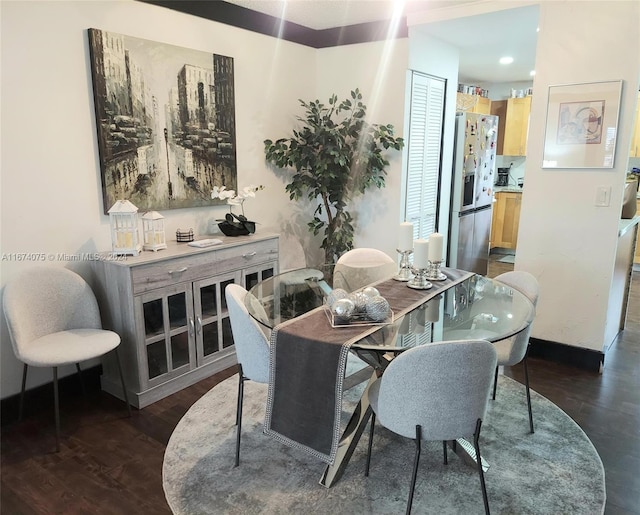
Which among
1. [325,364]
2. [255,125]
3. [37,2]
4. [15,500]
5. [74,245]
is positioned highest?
[37,2]

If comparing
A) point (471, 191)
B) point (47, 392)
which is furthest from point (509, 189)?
point (47, 392)

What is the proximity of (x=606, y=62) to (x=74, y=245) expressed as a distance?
344 centimetres

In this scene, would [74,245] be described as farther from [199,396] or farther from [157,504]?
[157,504]

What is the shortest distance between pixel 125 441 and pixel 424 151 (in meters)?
3.37

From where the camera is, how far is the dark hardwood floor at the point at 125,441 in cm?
203

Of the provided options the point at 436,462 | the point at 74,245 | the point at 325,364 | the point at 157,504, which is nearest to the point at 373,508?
the point at 436,462

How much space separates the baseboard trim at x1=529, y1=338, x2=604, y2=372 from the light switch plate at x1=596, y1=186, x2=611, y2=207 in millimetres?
1008

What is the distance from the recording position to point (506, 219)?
21.8 ft

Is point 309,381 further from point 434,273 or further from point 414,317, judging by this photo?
point 434,273

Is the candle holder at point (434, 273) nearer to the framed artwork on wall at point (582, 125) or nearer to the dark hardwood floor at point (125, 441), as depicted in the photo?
→ the dark hardwood floor at point (125, 441)

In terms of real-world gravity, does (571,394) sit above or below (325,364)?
below

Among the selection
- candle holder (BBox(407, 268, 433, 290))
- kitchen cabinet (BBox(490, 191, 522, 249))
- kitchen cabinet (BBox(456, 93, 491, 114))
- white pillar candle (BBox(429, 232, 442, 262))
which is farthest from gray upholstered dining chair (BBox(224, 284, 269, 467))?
kitchen cabinet (BBox(490, 191, 522, 249))

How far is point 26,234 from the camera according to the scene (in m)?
2.57

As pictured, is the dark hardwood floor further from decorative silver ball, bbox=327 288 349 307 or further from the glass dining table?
decorative silver ball, bbox=327 288 349 307
